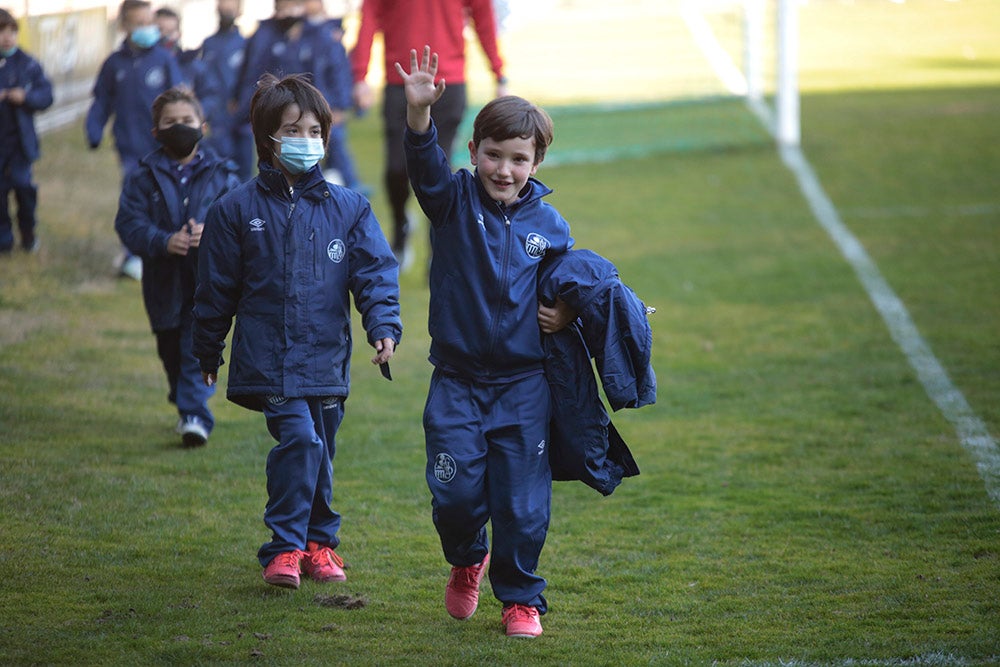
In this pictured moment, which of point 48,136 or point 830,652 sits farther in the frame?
point 48,136

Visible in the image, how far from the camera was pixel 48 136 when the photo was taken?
16.8m

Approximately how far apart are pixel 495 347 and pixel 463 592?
80 centimetres

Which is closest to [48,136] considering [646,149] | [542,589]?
[646,149]

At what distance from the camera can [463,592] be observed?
4270 mm

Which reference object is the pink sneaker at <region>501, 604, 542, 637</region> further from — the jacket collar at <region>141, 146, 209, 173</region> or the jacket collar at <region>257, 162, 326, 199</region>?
the jacket collar at <region>141, 146, 209, 173</region>

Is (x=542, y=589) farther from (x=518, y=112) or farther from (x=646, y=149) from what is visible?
(x=646, y=149)

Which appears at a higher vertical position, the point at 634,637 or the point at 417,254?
the point at 634,637

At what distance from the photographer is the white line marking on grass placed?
5.93 metres

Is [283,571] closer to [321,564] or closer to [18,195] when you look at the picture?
[321,564]

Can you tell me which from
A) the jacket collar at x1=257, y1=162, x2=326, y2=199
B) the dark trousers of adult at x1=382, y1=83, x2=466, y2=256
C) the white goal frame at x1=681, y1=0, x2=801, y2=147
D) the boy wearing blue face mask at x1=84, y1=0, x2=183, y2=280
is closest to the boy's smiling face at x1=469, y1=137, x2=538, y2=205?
the jacket collar at x1=257, y1=162, x2=326, y2=199

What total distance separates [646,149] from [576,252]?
1354cm

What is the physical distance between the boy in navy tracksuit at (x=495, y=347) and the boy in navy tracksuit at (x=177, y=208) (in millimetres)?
2259

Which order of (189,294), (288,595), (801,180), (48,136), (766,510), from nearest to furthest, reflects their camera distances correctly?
1. (288,595)
2. (766,510)
3. (189,294)
4. (801,180)
5. (48,136)

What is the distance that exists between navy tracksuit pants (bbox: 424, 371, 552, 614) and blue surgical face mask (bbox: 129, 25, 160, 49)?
6363mm
